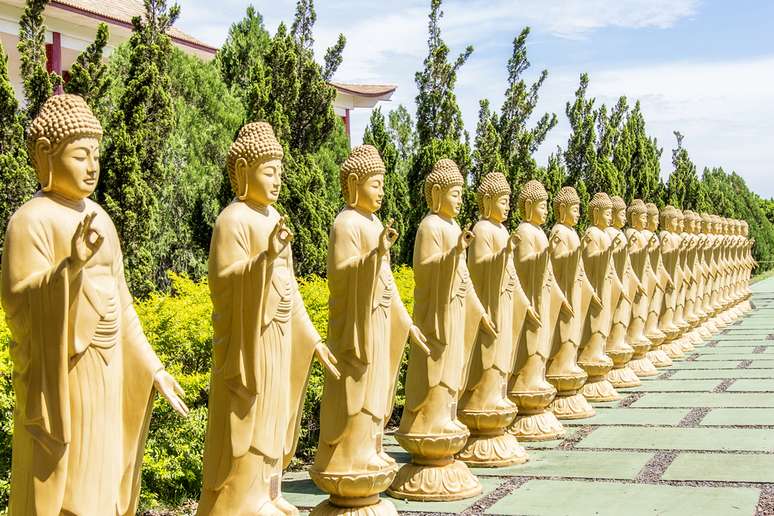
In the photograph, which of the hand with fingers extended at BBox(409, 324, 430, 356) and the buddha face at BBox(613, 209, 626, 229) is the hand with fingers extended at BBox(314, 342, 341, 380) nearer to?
the hand with fingers extended at BBox(409, 324, 430, 356)

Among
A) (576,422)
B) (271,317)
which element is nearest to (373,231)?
(271,317)

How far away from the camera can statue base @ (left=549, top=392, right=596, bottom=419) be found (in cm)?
900

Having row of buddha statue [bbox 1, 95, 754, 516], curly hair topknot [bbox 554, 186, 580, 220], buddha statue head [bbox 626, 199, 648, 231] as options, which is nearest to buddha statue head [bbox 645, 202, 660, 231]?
buddha statue head [bbox 626, 199, 648, 231]

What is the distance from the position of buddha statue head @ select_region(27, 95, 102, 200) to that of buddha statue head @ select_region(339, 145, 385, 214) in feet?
6.84

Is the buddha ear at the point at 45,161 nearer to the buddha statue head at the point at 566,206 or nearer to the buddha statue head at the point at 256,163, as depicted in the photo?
the buddha statue head at the point at 256,163

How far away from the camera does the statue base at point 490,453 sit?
Answer: 7172mm

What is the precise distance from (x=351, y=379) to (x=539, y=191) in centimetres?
339

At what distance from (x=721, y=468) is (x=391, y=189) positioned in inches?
238

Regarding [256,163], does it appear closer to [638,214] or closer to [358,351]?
[358,351]

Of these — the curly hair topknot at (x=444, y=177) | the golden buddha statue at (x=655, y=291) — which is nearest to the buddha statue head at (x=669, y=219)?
the golden buddha statue at (x=655, y=291)

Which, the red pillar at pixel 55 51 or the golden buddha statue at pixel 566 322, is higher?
the red pillar at pixel 55 51

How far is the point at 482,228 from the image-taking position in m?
7.10

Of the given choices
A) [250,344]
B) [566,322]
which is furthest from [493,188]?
[250,344]

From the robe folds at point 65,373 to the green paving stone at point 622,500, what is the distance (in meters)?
3.06
